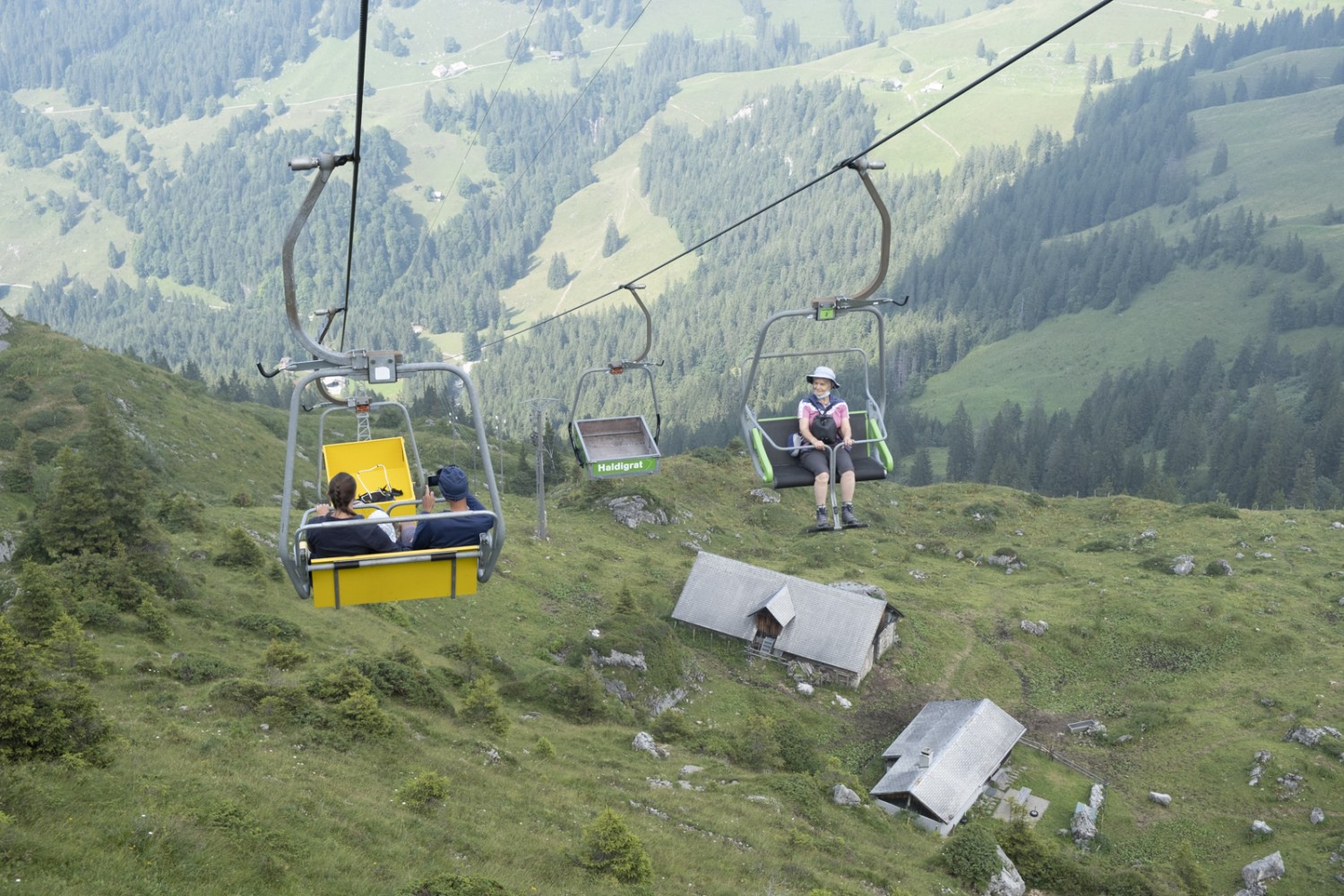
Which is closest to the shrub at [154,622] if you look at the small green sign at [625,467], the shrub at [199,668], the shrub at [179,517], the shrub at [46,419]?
the shrub at [199,668]

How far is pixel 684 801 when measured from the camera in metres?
30.8

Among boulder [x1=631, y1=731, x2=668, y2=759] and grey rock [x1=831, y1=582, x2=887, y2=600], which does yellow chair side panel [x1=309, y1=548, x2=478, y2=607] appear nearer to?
boulder [x1=631, y1=731, x2=668, y2=759]

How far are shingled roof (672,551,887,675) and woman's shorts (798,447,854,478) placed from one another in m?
30.8

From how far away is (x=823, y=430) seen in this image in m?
20.7

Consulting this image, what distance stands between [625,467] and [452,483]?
17.6m

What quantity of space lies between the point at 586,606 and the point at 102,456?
24120 millimetres

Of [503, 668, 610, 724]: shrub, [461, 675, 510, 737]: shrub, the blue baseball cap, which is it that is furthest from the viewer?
[503, 668, 610, 724]: shrub

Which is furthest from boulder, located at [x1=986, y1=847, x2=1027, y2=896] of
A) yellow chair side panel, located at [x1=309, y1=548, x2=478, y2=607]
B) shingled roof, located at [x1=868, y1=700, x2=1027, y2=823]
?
yellow chair side panel, located at [x1=309, y1=548, x2=478, y2=607]

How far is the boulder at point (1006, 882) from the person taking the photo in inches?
1206

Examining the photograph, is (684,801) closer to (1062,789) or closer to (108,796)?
(108,796)

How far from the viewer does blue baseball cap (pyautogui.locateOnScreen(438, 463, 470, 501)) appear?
1493cm

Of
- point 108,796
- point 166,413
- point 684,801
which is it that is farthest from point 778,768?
point 166,413

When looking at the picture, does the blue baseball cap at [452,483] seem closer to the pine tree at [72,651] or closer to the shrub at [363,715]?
the shrub at [363,715]

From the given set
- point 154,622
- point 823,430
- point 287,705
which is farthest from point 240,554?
point 823,430
